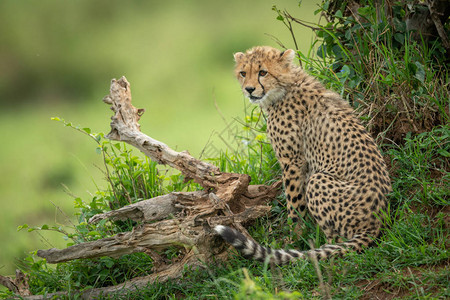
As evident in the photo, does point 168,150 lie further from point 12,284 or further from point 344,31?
point 344,31

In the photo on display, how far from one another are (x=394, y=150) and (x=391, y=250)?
2.08 ft

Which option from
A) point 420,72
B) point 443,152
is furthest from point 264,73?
point 443,152

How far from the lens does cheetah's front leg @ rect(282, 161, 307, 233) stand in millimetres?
2611

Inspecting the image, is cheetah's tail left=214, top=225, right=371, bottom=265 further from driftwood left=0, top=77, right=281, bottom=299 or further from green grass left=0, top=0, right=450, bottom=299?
driftwood left=0, top=77, right=281, bottom=299

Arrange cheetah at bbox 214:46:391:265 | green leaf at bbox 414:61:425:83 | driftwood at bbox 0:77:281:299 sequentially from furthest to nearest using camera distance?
1. green leaf at bbox 414:61:425:83
2. driftwood at bbox 0:77:281:299
3. cheetah at bbox 214:46:391:265

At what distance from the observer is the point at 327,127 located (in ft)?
8.41

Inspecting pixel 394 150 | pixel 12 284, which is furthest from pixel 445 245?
pixel 12 284

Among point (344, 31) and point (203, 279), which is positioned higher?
point (344, 31)

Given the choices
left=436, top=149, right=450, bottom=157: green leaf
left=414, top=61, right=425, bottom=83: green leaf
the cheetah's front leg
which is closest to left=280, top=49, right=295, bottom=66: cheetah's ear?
the cheetah's front leg

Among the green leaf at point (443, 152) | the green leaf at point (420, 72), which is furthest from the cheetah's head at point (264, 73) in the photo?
the green leaf at point (443, 152)

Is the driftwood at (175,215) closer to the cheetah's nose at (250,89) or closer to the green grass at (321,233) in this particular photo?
the green grass at (321,233)

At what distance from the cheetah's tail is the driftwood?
0.24 meters

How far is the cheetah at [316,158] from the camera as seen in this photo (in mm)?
2275

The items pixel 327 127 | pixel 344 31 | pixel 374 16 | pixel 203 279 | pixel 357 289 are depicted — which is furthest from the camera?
pixel 344 31
